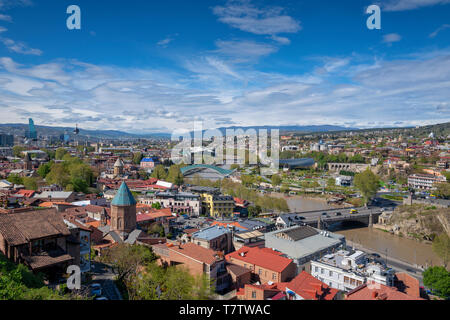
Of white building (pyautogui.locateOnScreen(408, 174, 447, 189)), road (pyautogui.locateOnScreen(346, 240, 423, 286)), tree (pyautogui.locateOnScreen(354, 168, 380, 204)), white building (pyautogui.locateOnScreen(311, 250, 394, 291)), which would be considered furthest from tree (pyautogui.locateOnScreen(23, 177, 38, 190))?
white building (pyautogui.locateOnScreen(408, 174, 447, 189))

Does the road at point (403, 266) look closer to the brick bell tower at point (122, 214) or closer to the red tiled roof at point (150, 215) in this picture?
the red tiled roof at point (150, 215)

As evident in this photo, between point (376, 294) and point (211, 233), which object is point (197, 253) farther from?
point (376, 294)

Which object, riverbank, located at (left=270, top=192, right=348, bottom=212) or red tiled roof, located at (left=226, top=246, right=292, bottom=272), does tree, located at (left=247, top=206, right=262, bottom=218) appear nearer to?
riverbank, located at (left=270, top=192, right=348, bottom=212)

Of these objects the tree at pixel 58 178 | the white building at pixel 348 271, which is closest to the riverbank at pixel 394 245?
the white building at pixel 348 271
